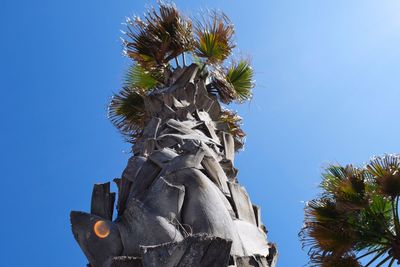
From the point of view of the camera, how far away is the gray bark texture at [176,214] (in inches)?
108

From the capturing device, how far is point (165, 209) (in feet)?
11.4

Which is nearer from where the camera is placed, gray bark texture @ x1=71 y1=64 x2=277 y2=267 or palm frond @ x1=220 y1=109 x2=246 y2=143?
gray bark texture @ x1=71 y1=64 x2=277 y2=267

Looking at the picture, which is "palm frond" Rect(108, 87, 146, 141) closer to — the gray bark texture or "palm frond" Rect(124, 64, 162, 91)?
"palm frond" Rect(124, 64, 162, 91)

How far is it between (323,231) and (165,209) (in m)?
4.99

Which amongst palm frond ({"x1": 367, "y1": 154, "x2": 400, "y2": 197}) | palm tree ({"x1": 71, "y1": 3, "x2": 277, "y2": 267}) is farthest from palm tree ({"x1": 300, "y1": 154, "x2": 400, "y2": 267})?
palm tree ({"x1": 71, "y1": 3, "x2": 277, "y2": 267})

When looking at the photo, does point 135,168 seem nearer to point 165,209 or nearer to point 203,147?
point 203,147

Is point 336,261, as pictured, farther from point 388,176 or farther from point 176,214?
point 176,214

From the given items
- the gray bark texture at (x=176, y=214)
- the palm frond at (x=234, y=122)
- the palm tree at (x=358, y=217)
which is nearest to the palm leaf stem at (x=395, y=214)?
the palm tree at (x=358, y=217)

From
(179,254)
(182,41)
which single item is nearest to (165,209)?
(179,254)

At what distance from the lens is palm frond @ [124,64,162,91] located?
910 cm

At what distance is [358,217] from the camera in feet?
26.7

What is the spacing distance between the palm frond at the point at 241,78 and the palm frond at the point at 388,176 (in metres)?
2.24

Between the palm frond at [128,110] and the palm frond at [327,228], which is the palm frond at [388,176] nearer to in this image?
the palm frond at [327,228]

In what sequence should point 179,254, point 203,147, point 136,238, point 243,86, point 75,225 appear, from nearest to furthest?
point 179,254
point 136,238
point 75,225
point 203,147
point 243,86
